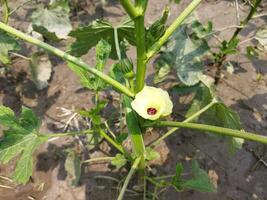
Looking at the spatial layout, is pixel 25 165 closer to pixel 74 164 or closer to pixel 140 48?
pixel 74 164

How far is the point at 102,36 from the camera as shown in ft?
4.93

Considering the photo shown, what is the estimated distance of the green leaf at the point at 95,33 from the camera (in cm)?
141

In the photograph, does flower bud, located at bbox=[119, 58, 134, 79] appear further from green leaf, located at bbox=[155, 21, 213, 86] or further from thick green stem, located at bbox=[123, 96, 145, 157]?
green leaf, located at bbox=[155, 21, 213, 86]

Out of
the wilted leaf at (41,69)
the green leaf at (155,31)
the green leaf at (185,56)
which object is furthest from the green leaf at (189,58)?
the wilted leaf at (41,69)

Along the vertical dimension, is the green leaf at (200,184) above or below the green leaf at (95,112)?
below

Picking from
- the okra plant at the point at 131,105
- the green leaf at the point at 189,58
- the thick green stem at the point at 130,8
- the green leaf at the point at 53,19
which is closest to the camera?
the thick green stem at the point at 130,8

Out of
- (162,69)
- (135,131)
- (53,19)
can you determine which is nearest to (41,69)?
(53,19)

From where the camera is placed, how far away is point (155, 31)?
→ 1.19m

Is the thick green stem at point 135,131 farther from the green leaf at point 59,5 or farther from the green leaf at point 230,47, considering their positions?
the green leaf at point 59,5

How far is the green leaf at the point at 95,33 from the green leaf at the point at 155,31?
0.25 m

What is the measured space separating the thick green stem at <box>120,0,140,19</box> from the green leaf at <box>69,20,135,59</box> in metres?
0.30

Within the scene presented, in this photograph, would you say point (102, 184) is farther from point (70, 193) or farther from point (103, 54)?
point (103, 54)

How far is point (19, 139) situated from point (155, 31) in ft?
2.04

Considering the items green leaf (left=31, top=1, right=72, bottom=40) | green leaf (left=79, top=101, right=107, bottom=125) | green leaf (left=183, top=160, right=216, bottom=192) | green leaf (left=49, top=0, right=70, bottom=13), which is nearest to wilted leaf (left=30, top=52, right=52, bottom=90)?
green leaf (left=31, top=1, right=72, bottom=40)
